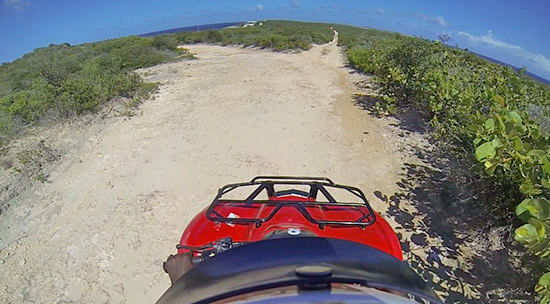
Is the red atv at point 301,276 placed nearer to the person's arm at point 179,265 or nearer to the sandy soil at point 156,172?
the person's arm at point 179,265

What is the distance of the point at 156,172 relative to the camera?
196 inches

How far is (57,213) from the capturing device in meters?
4.20

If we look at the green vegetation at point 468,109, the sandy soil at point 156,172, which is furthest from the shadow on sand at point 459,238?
the sandy soil at point 156,172

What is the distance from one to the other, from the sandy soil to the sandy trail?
1 cm

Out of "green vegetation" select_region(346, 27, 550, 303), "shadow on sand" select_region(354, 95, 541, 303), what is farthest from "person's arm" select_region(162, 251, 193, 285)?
"shadow on sand" select_region(354, 95, 541, 303)

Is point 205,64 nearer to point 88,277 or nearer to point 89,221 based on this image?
point 89,221

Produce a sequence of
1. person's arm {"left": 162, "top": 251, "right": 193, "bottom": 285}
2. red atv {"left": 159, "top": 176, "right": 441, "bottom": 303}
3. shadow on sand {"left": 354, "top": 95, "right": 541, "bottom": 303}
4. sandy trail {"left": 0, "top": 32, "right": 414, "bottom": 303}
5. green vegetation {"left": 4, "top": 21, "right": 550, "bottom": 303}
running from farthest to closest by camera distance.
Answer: sandy trail {"left": 0, "top": 32, "right": 414, "bottom": 303} → shadow on sand {"left": 354, "top": 95, "right": 541, "bottom": 303} → green vegetation {"left": 4, "top": 21, "right": 550, "bottom": 303} → person's arm {"left": 162, "top": 251, "right": 193, "bottom": 285} → red atv {"left": 159, "top": 176, "right": 441, "bottom": 303}

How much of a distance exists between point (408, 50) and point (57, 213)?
22.9 ft

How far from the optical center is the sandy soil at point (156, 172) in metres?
A: 3.31

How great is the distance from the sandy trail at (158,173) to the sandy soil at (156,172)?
14mm

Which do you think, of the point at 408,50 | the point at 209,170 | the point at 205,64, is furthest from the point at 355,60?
the point at 209,170

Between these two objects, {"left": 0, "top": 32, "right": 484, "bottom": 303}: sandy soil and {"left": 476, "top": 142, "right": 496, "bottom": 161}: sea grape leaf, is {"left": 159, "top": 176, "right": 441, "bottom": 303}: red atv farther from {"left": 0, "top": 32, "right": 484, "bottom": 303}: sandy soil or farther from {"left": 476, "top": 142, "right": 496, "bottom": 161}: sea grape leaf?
{"left": 0, "top": 32, "right": 484, "bottom": 303}: sandy soil

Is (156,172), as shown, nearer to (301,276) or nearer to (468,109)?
(468,109)

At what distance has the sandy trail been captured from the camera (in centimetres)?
330
